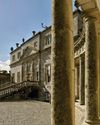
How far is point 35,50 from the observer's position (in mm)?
47312

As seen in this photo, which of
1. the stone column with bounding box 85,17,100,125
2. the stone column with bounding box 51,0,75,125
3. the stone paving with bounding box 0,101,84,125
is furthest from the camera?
the stone paving with bounding box 0,101,84,125

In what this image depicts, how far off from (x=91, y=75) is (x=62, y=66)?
13.1ft

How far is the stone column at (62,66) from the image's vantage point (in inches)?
244

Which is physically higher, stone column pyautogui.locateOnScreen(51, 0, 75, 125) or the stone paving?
stone column pyautogui.locateOnScreen(51, 0, 75, 125)

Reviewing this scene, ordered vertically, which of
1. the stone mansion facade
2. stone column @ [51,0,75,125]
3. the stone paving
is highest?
the stone mansion facade

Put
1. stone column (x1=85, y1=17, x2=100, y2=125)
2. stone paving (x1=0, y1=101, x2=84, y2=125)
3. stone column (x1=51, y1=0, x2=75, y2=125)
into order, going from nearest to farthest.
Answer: stone column (x1=51, y1=0, x2=75, y2=125) → stone column (x1=85, y1=17, x2=100, y2=125) → stone paving (x1=0, y1=101, x2=84, y2=125)

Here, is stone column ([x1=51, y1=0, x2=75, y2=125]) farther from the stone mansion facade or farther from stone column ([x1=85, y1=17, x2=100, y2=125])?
the stone mansion facade

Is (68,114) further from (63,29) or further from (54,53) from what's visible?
(63,29)

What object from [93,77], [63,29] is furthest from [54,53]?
[93,77]

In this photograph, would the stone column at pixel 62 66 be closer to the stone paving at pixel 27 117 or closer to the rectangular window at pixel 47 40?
the stone paving at pixel 27 117

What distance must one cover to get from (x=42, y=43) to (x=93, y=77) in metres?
35.2

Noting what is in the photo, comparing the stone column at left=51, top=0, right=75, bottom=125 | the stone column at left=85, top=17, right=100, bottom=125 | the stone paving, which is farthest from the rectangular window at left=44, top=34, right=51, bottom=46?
the stone column at left=51, top=0, right=75, bottom=125

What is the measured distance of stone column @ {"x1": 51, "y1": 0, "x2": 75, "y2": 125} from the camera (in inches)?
244

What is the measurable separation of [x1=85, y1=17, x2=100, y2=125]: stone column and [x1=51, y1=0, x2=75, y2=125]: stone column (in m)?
3.73
